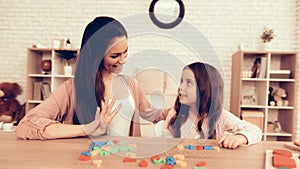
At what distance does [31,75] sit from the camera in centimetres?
315

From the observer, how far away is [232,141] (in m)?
1.00

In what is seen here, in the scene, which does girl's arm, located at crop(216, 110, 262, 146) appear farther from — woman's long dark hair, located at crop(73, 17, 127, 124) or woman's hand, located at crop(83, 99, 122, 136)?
woman's long dark hair, located at crop(73, 17, 127, 124)

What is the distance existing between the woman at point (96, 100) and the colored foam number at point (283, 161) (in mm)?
572

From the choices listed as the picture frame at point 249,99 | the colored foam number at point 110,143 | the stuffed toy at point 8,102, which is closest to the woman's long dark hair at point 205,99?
the colored foam number at point 110,143

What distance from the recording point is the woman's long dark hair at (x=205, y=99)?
4.16 feet

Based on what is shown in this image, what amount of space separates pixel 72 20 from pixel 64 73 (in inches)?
27.0

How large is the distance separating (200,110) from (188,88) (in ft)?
0.51

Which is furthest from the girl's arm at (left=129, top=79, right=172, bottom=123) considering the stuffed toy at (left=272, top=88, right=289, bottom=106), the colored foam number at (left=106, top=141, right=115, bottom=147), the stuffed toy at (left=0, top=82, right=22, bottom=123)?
the stuffed toy at (left=0, top=82, right=22, bottom=123)

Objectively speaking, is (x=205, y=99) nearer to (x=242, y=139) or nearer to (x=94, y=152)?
(x=242, y=139)

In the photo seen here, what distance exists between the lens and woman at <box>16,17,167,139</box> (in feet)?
3.48

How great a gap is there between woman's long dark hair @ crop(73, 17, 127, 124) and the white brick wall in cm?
231

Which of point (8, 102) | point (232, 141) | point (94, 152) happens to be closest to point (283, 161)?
point (232, 141)

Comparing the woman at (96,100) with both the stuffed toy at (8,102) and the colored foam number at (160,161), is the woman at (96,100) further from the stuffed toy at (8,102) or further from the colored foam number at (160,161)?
the stuffed toy at (8,102)

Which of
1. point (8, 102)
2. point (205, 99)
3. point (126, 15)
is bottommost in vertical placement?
point (8, 102)
